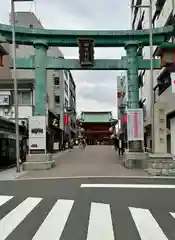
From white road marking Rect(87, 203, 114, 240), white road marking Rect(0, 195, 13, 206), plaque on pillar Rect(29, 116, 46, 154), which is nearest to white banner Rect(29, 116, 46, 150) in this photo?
plaque on pillar Rect(29, 116, 46, 154)

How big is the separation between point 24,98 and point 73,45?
13213 mm

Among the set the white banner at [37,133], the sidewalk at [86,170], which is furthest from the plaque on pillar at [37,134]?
the sidewalk at [86,170]

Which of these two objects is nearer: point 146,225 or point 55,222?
point 146,225

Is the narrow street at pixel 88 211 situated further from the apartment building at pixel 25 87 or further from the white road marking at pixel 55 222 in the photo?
the apartment building at pixel 25 87

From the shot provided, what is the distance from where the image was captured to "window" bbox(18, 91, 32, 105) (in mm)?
33125

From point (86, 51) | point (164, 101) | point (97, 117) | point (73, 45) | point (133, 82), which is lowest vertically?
point (164, 101)

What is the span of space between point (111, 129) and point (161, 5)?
47225mm

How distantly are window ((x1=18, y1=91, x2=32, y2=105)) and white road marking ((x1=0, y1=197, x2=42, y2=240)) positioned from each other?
23894mm

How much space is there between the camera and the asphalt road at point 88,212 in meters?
6.00

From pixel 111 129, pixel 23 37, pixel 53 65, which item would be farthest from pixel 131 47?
pixel 111 129

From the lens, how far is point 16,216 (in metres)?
7.61

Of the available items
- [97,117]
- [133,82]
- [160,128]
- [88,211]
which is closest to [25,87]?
[133,82]

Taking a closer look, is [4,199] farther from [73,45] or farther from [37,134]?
[73,45]

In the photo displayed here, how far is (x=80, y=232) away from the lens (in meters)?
6.08
